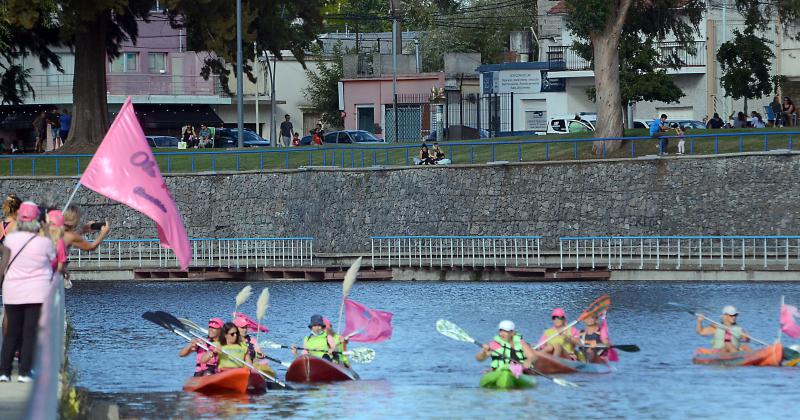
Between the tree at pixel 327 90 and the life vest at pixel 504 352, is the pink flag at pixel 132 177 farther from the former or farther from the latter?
the tree at pixel 327 90

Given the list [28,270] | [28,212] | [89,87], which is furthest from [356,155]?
[28,270]

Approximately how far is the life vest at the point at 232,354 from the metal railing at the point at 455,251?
75.3 feet

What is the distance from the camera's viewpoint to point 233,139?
7344cm

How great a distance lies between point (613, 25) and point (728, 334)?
76.4ft

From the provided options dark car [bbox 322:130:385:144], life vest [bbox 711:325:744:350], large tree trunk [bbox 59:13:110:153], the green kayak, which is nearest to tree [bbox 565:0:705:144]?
large tree trunk [bbox 59:13:110:153]

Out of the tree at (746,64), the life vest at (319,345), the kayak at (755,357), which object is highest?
the tree at (746,64)

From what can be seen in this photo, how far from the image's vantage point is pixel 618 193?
48594 millimetres

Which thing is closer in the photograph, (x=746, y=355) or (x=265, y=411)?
(x=265, y=411)

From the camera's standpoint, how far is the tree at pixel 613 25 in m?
48.2

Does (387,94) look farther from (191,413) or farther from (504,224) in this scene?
(191,413)

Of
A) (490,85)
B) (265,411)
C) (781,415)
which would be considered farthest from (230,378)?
(490,85)

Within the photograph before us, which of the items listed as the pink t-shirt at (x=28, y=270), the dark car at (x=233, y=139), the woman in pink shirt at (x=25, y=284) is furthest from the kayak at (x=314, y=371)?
the dark car at (x=233, y=139)

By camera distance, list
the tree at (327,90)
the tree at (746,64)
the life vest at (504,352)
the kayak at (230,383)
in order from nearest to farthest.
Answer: the kayak at (230,383)
the life vest at (504,352)
the tree at (746,64)
the tree at (327,90)

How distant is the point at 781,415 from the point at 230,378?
805 cm
